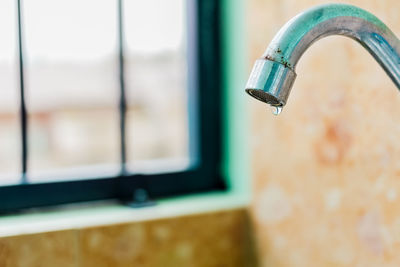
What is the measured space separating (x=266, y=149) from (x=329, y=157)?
0.16 meters

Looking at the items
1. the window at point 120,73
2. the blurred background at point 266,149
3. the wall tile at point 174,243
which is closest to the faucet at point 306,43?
the blurred background at point 266,149

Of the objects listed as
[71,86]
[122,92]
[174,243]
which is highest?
[122,92]

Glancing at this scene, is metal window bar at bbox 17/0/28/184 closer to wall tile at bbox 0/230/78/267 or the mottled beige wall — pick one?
wall tile at bbox 0/230/78/267

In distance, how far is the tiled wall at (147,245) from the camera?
836mm

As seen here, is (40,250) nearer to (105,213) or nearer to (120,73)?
(105,213)

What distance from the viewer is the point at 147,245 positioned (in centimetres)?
91

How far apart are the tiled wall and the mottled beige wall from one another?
5 cm

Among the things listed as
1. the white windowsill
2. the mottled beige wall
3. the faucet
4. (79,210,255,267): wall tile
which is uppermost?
the faucet

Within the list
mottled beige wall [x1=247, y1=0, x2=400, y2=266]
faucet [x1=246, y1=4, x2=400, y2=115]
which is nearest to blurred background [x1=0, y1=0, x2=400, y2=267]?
mottled beige wall [x1=247, y1=0, x2=400, y2=266]

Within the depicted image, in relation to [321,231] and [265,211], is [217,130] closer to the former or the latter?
[265,211]

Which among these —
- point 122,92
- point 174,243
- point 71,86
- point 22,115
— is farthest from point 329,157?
point 71,86

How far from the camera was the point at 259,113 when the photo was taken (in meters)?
0.95

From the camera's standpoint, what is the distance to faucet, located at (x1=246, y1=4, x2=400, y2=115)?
443 millimetres

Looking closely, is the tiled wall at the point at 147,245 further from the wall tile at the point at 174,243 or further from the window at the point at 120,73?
the window at the point at 120,73
